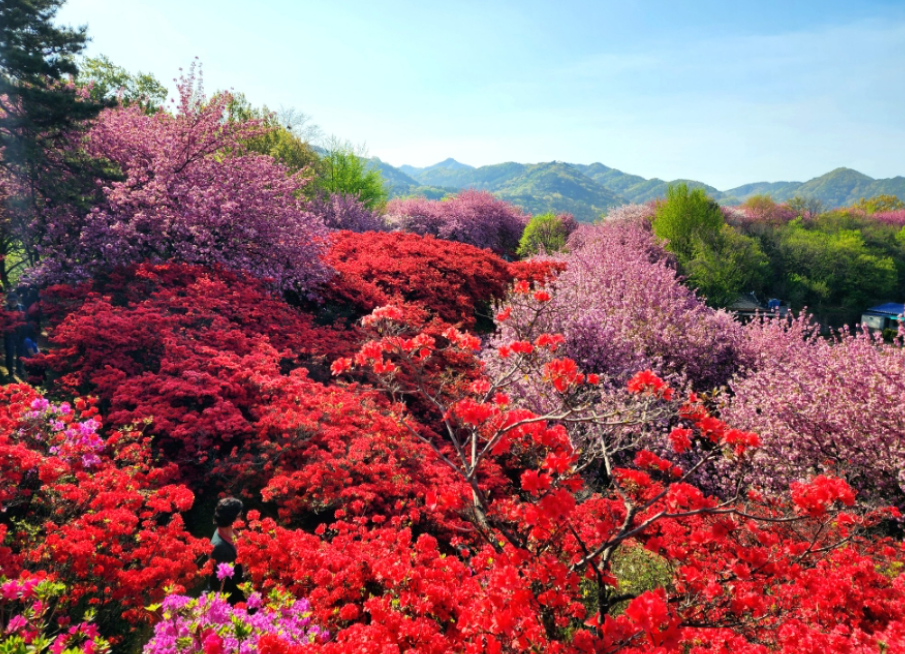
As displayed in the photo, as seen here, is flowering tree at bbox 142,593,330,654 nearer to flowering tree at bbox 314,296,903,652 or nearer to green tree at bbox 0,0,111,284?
flowering tree at bbox 314,296,903,652

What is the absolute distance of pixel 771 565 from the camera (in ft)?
14.2

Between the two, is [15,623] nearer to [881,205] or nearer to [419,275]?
[419,275]

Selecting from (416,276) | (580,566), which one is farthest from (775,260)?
(580,566)

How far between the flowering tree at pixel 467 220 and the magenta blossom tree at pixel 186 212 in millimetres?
20941

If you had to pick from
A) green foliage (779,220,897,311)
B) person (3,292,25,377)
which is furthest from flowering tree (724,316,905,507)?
green foliage (779,220,897,311)

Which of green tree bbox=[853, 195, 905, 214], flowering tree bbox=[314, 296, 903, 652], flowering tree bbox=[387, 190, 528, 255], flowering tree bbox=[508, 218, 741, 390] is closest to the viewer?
flowering tree bbox=[314, 296, 903, 652]

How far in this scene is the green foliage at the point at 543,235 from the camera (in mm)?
36969

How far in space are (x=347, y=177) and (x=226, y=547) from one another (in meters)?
36.9

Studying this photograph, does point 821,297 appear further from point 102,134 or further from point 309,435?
point 102,134

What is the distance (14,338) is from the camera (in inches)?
355

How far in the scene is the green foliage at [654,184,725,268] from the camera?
28.4 m

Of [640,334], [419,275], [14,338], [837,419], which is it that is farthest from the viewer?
[419,275]

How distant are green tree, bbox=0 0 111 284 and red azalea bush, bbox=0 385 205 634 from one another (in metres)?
7.33

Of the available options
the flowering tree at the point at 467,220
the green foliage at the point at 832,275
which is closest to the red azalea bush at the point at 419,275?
the flowering tree at the point at 467,220
